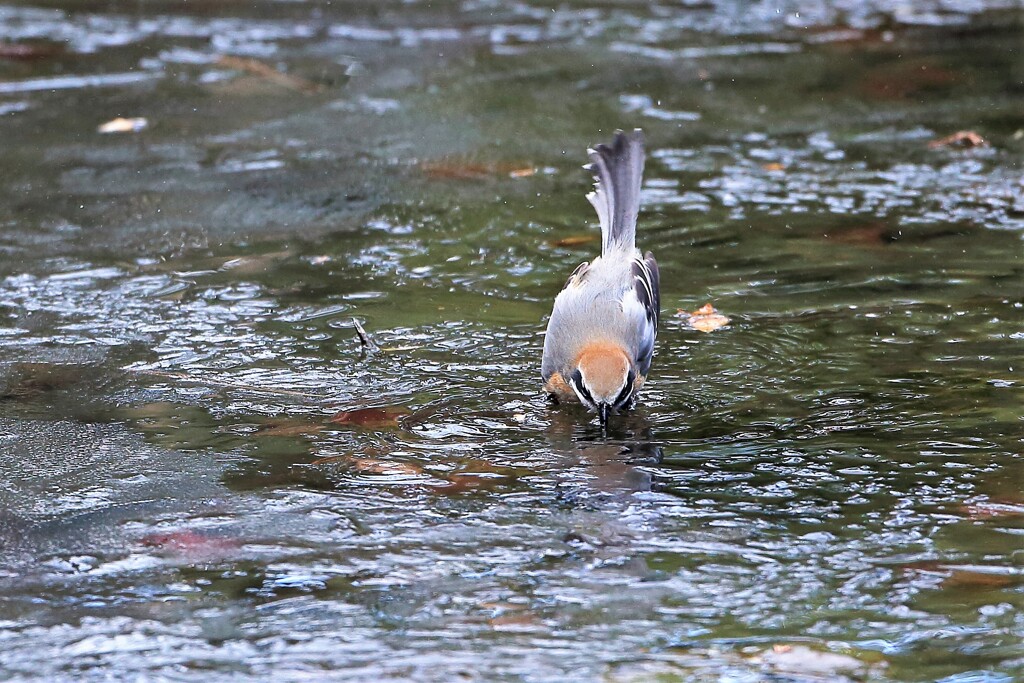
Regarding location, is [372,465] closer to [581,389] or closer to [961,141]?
[581,389]

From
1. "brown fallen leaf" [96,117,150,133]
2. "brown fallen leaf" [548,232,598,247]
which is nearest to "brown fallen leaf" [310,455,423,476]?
"brown fallen leaf" [548,232,598,247]

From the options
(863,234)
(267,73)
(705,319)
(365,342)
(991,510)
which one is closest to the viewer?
(991,510)

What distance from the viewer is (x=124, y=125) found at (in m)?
9.33

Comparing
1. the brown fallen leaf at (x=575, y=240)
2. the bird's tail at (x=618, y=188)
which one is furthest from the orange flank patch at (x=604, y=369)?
the brown fallen leaf at (x=575, y=240)

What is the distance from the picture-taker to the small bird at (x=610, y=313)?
4852mm

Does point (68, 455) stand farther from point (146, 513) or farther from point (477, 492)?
point (477, 492)

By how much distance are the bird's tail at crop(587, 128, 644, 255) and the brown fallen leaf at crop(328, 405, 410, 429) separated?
145 centimetres

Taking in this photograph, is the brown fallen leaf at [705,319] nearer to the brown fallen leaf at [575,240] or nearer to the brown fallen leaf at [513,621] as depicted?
the brown fallen leaf at [575,240]

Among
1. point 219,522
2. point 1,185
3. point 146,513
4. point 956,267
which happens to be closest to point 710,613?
point 219,522

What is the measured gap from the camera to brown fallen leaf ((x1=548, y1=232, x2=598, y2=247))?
23.1 ft

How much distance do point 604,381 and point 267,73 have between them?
6.71m

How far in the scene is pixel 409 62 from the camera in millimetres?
10969

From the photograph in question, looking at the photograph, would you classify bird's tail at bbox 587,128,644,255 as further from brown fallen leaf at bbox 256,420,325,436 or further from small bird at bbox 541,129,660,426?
brown fallen leaf at bbox 256,420,325,436

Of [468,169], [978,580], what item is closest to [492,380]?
[978,580]
